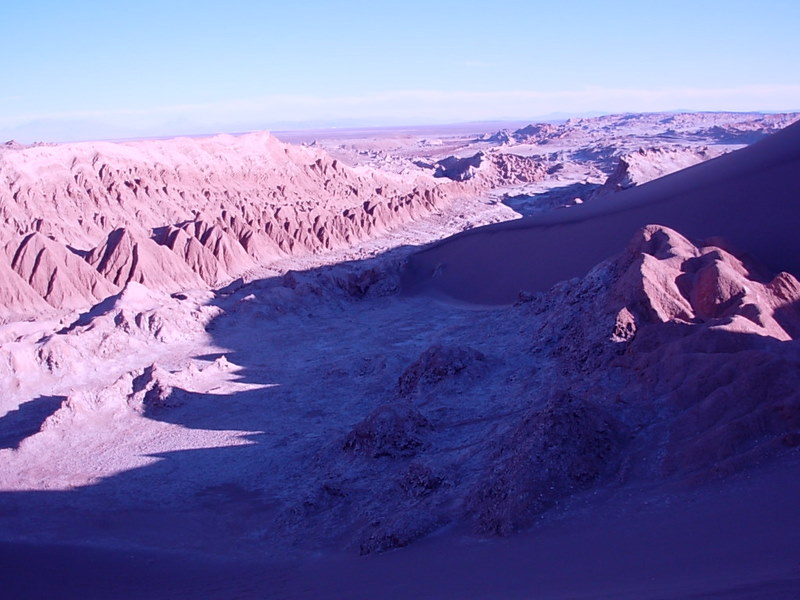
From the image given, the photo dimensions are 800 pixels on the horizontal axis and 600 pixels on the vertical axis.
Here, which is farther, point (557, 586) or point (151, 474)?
point (151, 474)

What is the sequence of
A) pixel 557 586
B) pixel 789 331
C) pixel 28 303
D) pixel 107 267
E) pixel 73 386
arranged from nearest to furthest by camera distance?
pixel 557 586 → pixel 789 331 → pixel 73 386 → pixel 28 303 → pixel 107 267

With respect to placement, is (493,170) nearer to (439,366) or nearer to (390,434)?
(439,366)

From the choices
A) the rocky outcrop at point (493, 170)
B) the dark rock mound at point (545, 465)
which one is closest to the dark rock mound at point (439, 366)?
the dark rock mound at point (545, 465)

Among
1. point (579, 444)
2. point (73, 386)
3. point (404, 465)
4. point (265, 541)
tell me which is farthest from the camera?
point (73, 386)

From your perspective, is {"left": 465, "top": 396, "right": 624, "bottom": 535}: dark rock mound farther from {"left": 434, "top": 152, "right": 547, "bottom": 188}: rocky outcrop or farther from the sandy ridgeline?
{"left": 434, "top": 152, "right": 547, "bottom": 188}: rocky outcrop

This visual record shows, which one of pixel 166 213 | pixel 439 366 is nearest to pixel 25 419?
pixel 439 366

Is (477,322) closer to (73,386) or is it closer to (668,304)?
(668,304)

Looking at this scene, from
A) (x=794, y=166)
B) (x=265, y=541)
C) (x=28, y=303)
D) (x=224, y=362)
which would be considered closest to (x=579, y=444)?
(x=265, y=541)
